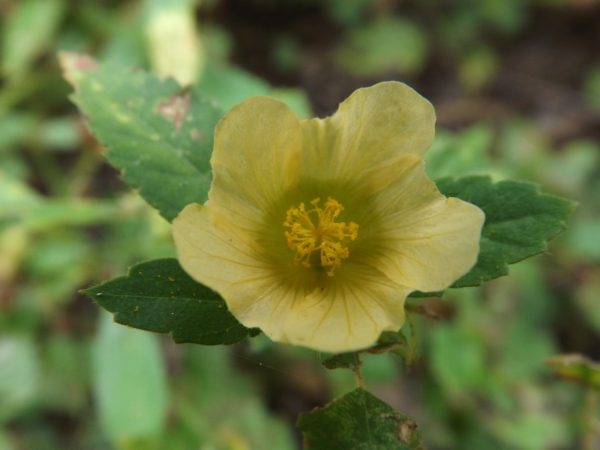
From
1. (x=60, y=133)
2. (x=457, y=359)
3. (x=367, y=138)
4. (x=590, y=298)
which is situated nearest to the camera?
(x=367, y=138)

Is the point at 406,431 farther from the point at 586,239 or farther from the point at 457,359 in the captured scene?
the point at 586,239

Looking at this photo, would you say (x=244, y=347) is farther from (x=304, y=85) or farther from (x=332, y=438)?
(x=304, y=85)

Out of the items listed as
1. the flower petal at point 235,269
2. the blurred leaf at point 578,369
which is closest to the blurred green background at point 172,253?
the blurred leaf at point 578,369

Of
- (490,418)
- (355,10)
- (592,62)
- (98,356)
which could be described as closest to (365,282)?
(98,356)

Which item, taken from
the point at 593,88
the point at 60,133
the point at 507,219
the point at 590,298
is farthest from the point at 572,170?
the point at 60,133

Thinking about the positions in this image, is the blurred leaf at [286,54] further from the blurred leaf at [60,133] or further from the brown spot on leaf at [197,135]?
the brown spot on leaf at [197,135]

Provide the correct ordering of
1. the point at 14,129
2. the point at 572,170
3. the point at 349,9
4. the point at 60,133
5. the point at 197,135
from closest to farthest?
1. the point at 197,135
2. the point at 14,129
3. the point at 60,133
4. the point at 572,170
5. the point at 349,9
